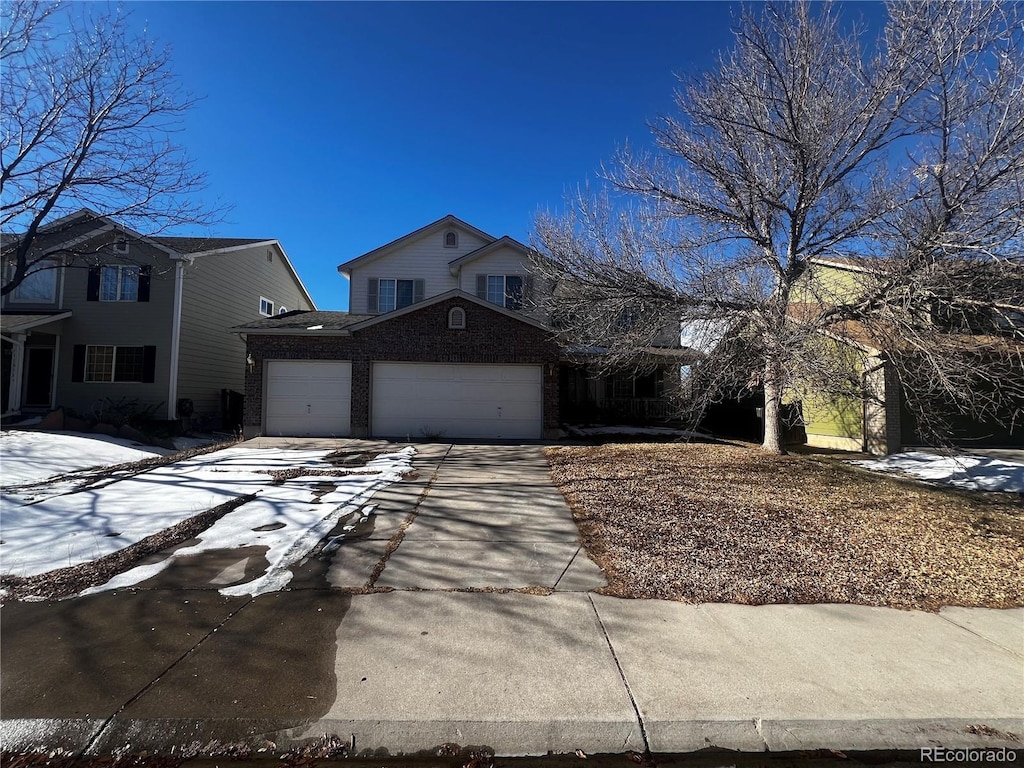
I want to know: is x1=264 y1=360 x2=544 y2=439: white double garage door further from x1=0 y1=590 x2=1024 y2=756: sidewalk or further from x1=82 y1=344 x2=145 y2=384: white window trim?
x1=0 y1=590 x2=1024 y2=756: sidewalk

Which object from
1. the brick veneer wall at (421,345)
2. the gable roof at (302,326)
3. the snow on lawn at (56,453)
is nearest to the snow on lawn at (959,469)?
the brick veneer wall at (421,345)

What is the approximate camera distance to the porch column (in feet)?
→ 51.8

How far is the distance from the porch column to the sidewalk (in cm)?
1650

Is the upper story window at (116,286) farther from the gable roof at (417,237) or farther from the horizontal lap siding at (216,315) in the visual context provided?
the gable roof at (417,237)

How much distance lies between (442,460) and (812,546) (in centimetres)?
697

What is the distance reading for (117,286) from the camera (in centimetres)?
1734

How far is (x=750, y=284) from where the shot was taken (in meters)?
10.7

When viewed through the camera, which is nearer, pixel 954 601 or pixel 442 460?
pixel 954 601

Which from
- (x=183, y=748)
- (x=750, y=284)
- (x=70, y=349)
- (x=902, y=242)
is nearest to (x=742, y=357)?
(x=750, y=284)

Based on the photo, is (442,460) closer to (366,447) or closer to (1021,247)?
(366,447)

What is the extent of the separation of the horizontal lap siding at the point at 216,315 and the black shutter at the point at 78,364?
2.98 m

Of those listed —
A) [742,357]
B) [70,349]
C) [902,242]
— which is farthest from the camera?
[70,349]

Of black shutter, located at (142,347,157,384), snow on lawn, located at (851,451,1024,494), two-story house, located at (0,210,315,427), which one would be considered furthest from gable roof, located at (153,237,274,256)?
snow on lawn, located at (851,451,1024,494)

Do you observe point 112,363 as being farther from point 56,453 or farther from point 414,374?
point 414,374
